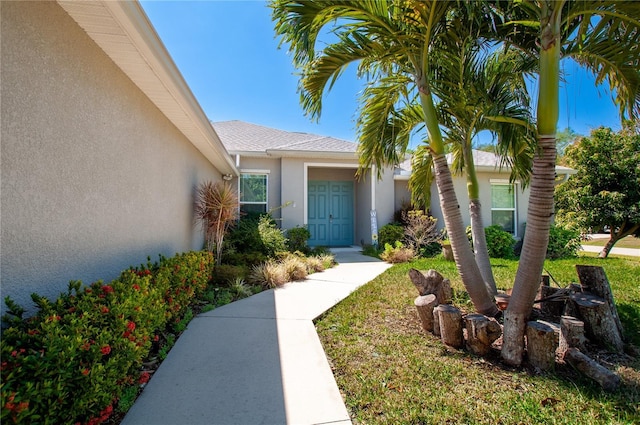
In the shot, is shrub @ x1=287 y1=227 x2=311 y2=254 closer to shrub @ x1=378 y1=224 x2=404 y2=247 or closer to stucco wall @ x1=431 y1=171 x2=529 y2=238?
shrub @ x1=378 y1=224 x2=404 y2=247

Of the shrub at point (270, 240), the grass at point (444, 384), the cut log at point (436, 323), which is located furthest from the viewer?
the shrub at point (270, 240)

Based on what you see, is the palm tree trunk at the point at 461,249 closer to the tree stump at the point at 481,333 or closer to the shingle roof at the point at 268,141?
the tree stump at the point at 481,333

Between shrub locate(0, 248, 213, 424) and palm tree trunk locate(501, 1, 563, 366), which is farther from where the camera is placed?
palm tree trunk locate(501, 1, 563, 366)

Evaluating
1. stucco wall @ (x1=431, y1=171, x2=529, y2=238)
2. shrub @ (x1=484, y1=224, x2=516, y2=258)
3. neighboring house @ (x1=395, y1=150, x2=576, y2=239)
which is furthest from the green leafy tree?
shrub @ (x1=484, y1=224, x2=516, y2=258)

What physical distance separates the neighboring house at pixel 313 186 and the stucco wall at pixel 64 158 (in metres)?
6.77

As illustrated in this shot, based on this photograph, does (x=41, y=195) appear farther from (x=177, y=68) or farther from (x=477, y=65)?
(x=477, y=65)

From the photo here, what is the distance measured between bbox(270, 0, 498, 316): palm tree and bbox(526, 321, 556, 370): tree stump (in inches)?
36.2

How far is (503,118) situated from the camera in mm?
3486

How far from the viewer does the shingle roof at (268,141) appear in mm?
11312

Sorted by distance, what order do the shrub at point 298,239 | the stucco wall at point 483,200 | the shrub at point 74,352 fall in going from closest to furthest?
the shrub at point 74,352 < the shrub at point 298,239 < the stucco wall at point 483,200

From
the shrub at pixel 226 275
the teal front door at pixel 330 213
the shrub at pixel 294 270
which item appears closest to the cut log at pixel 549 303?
the shrub at pixel 294 270

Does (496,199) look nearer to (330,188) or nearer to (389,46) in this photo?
(330,188)

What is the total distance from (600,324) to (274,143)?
11617mm

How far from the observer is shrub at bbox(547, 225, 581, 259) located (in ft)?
33.8
